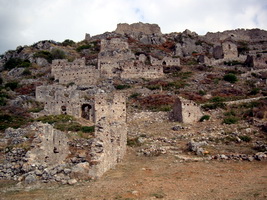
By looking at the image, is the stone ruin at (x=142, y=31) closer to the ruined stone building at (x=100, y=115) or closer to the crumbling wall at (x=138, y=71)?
the crumbling wall at (x=138, y=71)

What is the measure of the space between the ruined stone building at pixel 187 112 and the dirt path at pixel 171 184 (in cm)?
993

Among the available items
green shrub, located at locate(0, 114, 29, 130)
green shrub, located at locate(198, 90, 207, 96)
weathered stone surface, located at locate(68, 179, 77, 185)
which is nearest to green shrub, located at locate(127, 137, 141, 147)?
weathered stone surface, located at locate(68, 179, 77, 185)

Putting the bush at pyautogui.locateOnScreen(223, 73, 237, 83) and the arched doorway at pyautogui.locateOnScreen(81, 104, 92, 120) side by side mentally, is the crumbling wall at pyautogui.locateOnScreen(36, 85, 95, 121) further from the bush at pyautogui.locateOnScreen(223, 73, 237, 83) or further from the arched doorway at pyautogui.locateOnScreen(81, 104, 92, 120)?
the bush at pyautogui.locateOnScreen(223, 73, 237, 83)

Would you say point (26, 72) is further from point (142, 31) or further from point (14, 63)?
point (142, 31)

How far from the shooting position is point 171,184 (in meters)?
11.1

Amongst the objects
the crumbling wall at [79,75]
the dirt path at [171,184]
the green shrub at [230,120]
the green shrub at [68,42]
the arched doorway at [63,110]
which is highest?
the green shrub at [68,42]

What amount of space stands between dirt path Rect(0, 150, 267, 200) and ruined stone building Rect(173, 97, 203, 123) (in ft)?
32.6

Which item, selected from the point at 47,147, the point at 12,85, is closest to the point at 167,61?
the point at 12,85

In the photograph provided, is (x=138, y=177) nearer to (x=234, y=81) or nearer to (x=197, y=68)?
(x=234, y=81)

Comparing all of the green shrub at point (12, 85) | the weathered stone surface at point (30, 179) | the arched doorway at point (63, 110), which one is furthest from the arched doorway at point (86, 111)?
the weathered stone surface at point (30, 179)

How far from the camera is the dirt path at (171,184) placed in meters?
9.62

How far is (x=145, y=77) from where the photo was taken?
4562cm

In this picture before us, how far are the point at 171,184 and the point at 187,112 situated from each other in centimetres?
1399

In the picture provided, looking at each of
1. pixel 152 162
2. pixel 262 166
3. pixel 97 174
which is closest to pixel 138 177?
pixel 97 174
